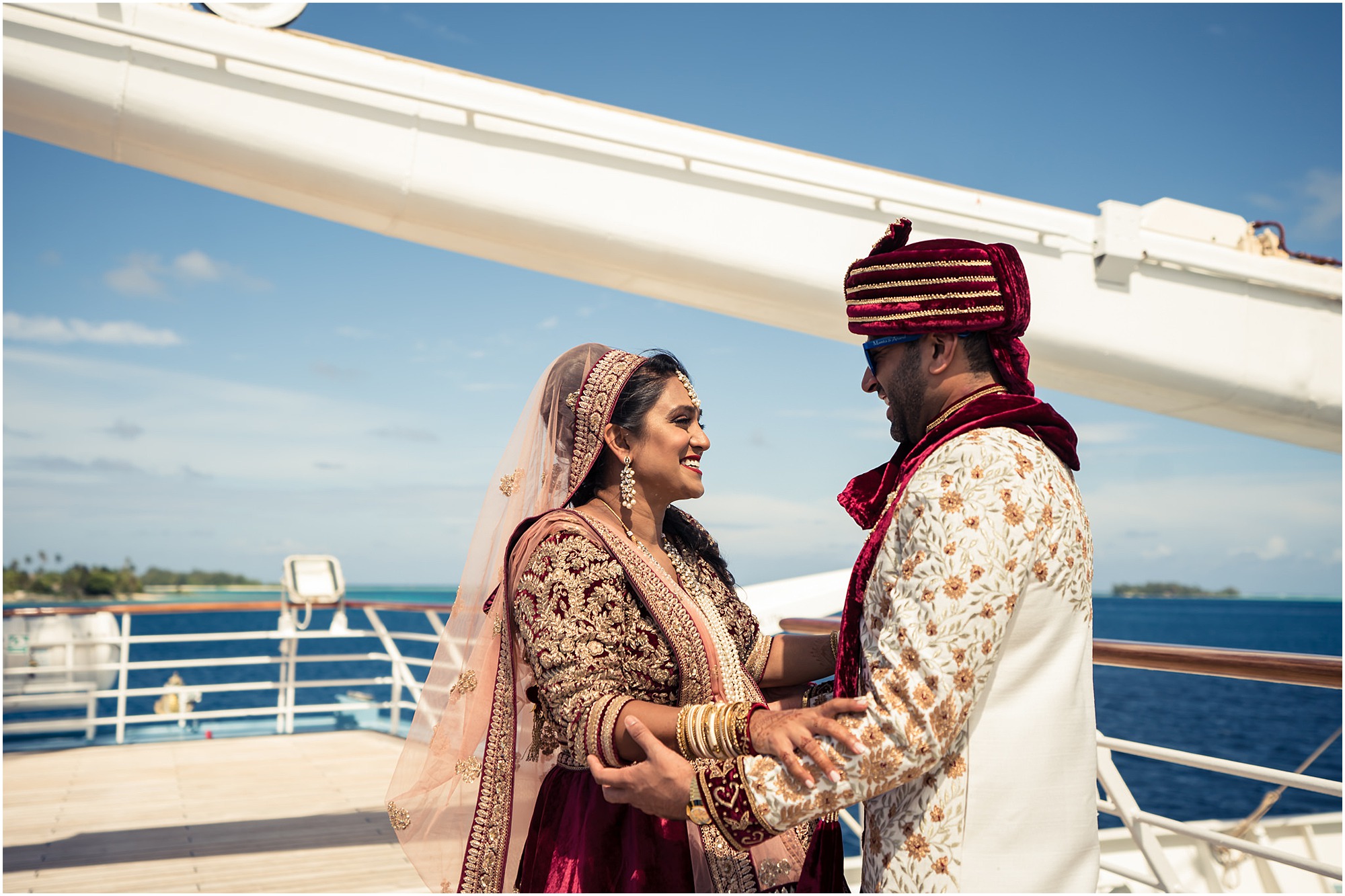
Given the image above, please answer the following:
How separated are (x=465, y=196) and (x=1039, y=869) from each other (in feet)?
6.02

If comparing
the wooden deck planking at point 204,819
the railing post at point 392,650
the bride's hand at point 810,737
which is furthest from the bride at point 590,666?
the railing post at point 392,650

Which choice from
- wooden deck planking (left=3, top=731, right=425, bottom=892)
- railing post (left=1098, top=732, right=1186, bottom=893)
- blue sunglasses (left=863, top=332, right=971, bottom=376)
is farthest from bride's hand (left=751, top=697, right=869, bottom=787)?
wooden deck planking (left=3, top=731, right=425, bottom=892)

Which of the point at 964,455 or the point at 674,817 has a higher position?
the point at 964,455

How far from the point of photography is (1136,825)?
7.39 feet

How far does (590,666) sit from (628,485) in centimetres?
37

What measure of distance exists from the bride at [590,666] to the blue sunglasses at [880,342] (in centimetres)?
48

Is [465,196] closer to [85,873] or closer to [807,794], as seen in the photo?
[807,794]

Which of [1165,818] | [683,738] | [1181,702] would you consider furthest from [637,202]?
[1181,702]

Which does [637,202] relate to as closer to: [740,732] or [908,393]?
[908,393]

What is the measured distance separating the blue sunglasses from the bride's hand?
46 cm

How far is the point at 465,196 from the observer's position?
2230mm

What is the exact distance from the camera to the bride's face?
1678mm

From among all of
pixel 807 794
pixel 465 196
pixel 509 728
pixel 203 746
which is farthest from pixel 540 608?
pixel 203 746

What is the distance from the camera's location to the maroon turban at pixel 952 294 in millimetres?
1178
